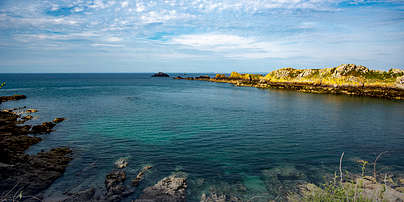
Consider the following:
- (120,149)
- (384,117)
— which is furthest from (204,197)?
(384,117)

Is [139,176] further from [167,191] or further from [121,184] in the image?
[167,191]

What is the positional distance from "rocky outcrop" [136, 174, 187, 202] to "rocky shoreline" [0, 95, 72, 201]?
19.8 feet

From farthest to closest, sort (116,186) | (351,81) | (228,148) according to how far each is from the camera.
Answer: (351,81) < (228,148) < (116,186)

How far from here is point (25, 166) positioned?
1733cm

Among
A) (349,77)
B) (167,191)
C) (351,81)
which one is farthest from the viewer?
(349,77)

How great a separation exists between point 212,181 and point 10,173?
15.6m

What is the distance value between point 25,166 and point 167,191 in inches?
503

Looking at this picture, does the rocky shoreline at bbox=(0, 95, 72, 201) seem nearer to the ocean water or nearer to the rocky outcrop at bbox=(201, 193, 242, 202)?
the ocean water

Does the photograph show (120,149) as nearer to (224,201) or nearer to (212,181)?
(212,181)

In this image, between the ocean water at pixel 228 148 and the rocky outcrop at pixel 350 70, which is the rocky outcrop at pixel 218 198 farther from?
the rocky outcrop at pixel 350 70

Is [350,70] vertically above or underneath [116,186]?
above

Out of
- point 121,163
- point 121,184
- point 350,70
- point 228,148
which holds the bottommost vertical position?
point 121,184

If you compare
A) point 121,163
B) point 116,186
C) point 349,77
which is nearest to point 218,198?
point 116,186

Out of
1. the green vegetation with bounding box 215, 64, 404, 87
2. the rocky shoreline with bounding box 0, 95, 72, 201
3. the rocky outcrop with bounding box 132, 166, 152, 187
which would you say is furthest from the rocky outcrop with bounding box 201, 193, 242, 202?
the green vegetation with bounding box 215, 64, 404, 87
